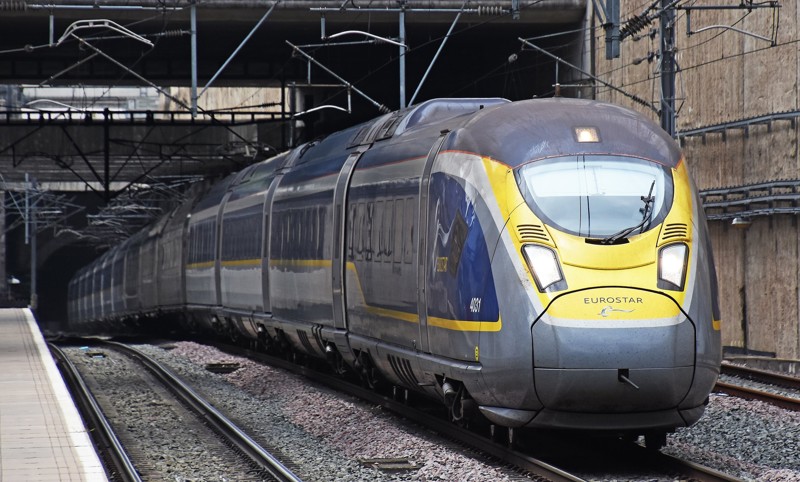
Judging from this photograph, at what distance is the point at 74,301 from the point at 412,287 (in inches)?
2669

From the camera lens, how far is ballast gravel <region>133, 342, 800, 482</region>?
34.2 feet

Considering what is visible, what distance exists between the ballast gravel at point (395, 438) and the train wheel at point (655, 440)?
0.35m

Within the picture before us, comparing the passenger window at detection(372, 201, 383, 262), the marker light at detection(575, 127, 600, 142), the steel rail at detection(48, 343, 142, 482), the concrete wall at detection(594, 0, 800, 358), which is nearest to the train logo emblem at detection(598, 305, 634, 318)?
the marker light at detection(575, 127, 600, 142)

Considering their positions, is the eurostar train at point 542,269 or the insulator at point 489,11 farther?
the insulator at point 489,11

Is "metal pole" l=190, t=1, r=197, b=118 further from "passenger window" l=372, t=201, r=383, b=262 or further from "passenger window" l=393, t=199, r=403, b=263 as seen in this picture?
"passenger window" l=393, t=199, r=403, b=263

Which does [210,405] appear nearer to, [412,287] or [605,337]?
[412,287]

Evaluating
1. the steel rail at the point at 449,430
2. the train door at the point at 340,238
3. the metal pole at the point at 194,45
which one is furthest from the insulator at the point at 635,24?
the metal pole at the point at 194,45

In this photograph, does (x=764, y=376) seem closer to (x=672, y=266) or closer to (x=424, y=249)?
(x=424, y=249)

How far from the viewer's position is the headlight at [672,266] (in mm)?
9953

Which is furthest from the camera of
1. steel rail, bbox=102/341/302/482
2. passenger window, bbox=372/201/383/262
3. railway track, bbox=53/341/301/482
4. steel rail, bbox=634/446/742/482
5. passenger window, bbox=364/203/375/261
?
passenger window, bbox=364/203/375/261

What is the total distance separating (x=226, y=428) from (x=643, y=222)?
5.67 meters

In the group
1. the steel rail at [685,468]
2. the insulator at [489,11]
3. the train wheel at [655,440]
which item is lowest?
the steel rail at [685,468]

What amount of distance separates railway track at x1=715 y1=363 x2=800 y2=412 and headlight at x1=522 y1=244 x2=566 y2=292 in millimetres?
5377

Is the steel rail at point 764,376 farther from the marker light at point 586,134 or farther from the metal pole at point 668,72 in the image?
the marker light at point 586,134
